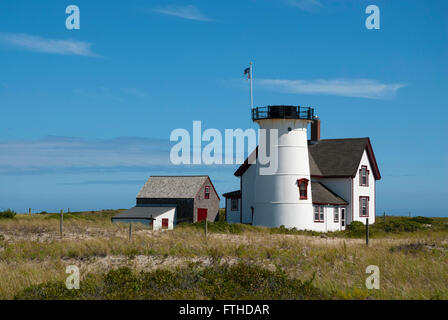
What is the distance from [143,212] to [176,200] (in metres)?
3.47

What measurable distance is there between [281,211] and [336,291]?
24.8 meters

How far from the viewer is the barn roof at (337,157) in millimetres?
43406

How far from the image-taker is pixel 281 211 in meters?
37.8

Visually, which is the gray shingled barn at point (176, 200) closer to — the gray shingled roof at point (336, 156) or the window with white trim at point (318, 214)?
the gray shingled roof at point (336, 156)

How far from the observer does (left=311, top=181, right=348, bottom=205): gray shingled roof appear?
40.4 m

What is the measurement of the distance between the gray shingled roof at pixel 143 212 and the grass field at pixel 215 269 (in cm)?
1847

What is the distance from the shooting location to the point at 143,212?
46.5 metres

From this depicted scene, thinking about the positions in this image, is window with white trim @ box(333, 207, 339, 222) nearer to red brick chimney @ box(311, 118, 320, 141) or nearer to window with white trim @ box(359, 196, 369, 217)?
window with white trim @ box(359, 196, 369, 217)

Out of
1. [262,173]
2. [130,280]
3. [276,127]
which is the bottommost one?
[130,280]

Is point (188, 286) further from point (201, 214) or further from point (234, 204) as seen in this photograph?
point (201, 214)

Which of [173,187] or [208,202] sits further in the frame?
[208,202]

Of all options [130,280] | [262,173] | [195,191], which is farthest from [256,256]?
[195,191]

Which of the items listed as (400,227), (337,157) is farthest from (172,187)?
(400,227)
